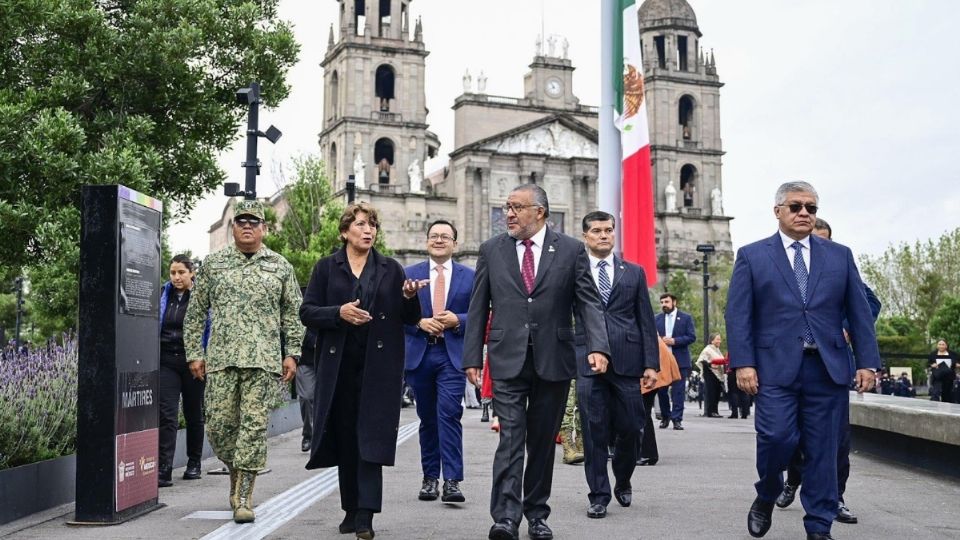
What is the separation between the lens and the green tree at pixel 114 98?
666 inches

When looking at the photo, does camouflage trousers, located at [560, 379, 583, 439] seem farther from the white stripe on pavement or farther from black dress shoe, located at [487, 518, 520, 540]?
black dress shoe, located at [487, 518, 520, 540]

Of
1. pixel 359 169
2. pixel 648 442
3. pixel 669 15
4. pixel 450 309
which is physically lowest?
pixel 648 442

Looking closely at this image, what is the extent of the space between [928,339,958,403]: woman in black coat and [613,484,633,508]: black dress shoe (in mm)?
17720

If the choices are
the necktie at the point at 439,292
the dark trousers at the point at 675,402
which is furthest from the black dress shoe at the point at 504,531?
the dark trousers at the point at 675,402

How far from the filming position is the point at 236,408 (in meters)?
8.16

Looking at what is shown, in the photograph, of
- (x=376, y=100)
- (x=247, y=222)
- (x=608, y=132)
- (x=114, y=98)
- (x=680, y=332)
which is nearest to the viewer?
(x=247, y=222)

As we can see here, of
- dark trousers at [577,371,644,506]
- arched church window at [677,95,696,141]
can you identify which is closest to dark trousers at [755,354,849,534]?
dark trousers at [577,371,644,506]

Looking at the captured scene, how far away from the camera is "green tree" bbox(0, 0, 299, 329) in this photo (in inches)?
666

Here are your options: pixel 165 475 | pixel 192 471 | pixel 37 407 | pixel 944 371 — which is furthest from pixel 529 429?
→ pixel 944 371

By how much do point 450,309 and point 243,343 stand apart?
2.00m

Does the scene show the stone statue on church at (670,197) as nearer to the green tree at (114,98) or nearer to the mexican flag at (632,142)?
the green tree at (114,98)

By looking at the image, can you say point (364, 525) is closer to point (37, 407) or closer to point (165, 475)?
point (37, 407)

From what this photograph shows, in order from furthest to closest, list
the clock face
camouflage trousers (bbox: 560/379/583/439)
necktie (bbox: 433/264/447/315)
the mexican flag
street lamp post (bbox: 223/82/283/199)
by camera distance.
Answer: the clock face < street lamp post (bbox: 223/82/283/199) < the mexican flag < camouflage trousers (bbox: 560/379/583/439) < necktie (bbox: 433/264/447/315)

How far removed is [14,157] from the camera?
16.8m
